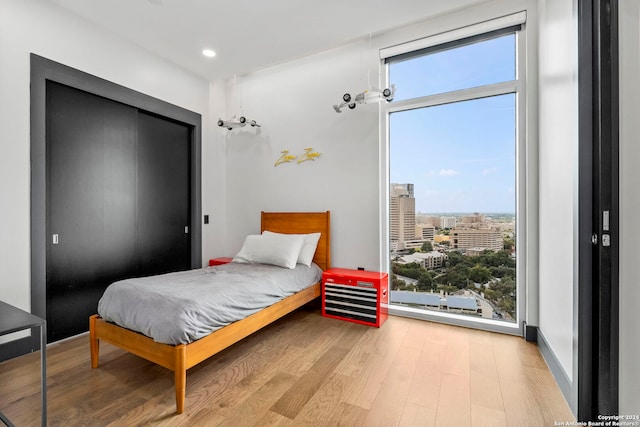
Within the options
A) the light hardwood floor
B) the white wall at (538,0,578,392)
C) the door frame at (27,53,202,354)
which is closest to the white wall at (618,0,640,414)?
the white wall at (538,0,578,392)

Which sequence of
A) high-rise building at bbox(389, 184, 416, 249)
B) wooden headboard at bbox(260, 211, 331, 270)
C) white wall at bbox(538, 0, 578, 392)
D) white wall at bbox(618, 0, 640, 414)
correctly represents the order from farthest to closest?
wooden headboard at bbox(260, 211, 331, 270)
high-rise building at bbox(389, 184, 416, 249)
white wall at bbox(538, 0, 578, 392)
white wall at bbox(618, 0, 640, 414)

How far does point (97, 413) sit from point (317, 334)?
162 centimetres

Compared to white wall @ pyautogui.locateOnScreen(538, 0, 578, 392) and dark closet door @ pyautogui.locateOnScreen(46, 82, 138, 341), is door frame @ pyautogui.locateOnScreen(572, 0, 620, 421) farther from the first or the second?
dark closet door @ pyautogui.locateOnScreen(46, 82, 138, 341)

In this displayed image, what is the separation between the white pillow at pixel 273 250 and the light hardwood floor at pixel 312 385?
79 centimetres

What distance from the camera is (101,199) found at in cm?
279

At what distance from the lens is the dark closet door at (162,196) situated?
3199 mm

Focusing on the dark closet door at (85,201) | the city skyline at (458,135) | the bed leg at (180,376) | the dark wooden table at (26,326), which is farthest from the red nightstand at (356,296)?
the dark wooden table at (26,326)

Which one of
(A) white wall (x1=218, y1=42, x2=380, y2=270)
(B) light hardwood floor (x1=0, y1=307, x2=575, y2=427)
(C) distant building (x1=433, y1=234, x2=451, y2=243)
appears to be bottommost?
(B) light hardwood floor (x1=0, y1=307, x2=575, y2=427)

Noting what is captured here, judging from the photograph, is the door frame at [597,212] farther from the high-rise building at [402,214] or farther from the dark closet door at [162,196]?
the dark closet door at [162,196]

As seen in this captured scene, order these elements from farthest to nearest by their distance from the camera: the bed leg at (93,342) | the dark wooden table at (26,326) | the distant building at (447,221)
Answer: the distant building at (447,221) → the bed leg at (93,342) → the dark wooden table at (26,326)

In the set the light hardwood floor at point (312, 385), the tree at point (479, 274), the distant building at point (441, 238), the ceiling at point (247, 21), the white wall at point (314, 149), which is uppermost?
the ceiling at point (247, 21)

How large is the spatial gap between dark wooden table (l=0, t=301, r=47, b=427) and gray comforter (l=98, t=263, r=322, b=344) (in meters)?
0.49

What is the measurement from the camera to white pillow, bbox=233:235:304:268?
3.04 m

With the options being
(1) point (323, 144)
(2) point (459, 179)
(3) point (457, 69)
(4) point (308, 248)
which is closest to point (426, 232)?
(2) point (459, 179)
